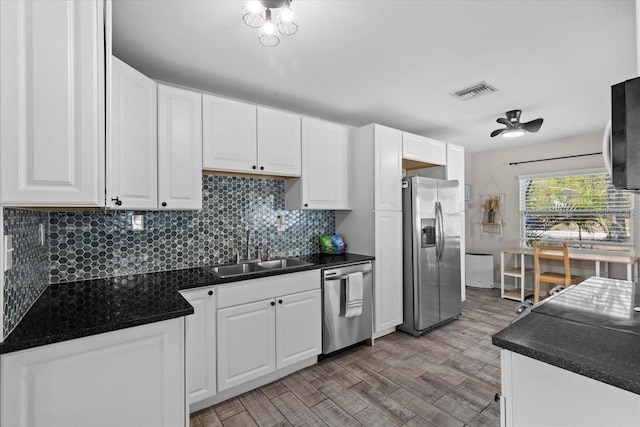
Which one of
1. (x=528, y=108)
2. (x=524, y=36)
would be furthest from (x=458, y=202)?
(x=524, y=36)

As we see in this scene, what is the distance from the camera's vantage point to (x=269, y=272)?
2.35 m

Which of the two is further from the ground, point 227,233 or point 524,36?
point 524,36

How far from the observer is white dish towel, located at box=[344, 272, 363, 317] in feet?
9.15

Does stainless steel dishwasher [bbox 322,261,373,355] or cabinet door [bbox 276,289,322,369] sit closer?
cabinet door [bbox 276,289,322,369]

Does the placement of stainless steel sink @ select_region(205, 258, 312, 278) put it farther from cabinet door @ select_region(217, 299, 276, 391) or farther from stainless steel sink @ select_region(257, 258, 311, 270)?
cabinet door @ select_region(217, 299, 276, 391)

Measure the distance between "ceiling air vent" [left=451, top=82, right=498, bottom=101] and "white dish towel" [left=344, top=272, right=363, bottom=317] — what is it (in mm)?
1968

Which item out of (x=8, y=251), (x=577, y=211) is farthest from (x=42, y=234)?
(x=577, y=211)

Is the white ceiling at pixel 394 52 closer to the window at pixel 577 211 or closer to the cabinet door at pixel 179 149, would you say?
the cabinet door at pixel 179 149

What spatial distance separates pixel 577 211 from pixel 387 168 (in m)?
3.44

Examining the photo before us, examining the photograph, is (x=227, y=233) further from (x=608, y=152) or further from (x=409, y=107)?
(x=608, y=152)

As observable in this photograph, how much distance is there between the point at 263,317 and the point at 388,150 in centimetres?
210

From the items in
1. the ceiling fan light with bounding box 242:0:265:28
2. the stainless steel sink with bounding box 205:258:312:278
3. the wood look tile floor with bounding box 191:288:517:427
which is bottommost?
the wood look tile floor with bounding box 191:288:517:427

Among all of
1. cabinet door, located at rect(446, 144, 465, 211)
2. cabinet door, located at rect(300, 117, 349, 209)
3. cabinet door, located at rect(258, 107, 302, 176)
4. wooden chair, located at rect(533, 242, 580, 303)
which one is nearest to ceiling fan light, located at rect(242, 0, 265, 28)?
cabinet door, located at rect(258, 107, 302, 176)

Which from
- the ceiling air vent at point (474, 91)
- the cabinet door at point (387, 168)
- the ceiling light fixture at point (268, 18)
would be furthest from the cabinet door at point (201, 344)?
the ceiling air vent at point (474, 91)
